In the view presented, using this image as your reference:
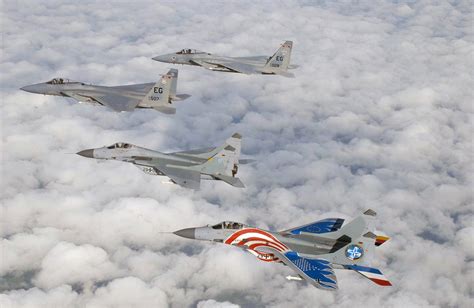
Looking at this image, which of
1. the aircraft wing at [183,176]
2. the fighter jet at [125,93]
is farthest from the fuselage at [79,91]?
the aircraft wing at [183,176]

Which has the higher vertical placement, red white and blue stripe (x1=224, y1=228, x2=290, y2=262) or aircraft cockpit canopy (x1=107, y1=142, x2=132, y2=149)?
aircraft cockpit canopy (x1=107, y1=142, x2=132, y2=149)

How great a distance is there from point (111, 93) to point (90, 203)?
6992cm

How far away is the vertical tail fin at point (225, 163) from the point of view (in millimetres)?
43875

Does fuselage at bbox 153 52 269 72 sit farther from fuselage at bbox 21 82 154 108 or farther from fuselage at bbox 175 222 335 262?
fuselage at bbox 175 222 335 262

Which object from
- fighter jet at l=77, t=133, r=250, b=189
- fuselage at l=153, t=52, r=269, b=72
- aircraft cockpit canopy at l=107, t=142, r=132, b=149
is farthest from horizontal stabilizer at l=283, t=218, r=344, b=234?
fuselage at l=153, t=52, r=269, b=72

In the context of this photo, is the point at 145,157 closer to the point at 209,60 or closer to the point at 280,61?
the point at 209,60

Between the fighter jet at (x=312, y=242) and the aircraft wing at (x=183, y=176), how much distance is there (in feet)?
18.1

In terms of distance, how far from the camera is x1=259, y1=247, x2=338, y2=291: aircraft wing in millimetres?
33375

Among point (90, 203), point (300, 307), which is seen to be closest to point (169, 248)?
point (90, 203)

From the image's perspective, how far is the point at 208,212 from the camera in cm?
11175

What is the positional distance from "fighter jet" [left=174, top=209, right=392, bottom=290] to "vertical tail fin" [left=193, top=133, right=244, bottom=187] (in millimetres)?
6559

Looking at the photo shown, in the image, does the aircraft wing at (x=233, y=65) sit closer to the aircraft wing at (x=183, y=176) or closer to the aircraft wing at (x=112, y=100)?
the aircraft wing at (x=112, y=100)

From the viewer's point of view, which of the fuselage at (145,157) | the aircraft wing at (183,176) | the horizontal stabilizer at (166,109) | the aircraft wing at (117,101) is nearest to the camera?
the aircraft wing at (183,176)

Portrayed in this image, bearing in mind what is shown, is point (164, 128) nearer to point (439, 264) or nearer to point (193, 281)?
point (193, 281)
